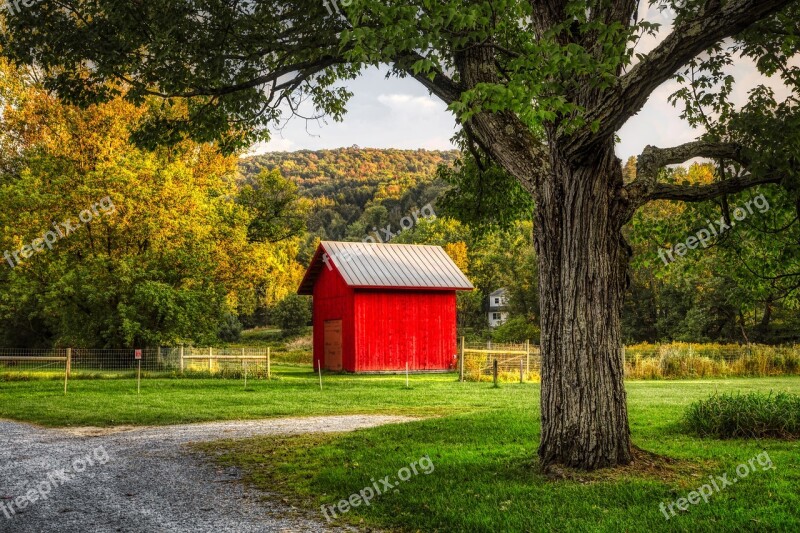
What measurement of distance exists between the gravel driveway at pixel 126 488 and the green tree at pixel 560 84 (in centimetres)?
343

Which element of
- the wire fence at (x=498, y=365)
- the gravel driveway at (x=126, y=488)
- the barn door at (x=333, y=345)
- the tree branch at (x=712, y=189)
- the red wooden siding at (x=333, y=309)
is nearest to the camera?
the gravel driveway at (x=126, y=488)

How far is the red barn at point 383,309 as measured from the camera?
101 ft

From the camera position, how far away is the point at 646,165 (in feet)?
27.9

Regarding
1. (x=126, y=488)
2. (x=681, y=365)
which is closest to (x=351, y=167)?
(x=681, y=365)

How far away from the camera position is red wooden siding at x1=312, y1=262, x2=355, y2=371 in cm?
3081

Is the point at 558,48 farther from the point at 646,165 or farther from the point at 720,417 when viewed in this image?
the point at 720,417

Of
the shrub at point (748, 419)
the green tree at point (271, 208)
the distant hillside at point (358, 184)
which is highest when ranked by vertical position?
the distant hillside at point (358, 184)

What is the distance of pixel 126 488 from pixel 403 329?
23.8 m

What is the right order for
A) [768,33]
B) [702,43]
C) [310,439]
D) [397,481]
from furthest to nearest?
[310,439], [768,33], [397,481], [702,43]

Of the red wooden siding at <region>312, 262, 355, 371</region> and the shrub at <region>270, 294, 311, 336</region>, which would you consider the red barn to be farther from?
the shrub at <region>270, 294, 311, 336</region>

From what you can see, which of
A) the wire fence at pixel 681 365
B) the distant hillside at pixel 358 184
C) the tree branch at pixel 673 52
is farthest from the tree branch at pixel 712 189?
the distant hillside at pixel 358 184

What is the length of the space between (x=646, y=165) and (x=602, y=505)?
13.7ft

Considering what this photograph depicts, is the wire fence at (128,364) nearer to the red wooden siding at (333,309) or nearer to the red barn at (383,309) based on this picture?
the red wooden siding at (333,309)

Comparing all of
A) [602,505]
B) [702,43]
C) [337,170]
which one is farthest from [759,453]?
[337,170]
